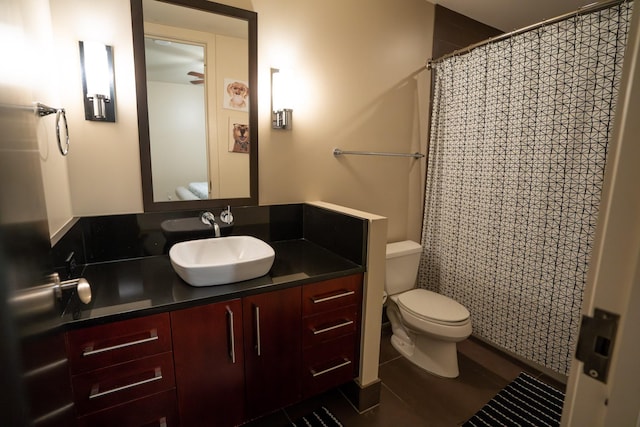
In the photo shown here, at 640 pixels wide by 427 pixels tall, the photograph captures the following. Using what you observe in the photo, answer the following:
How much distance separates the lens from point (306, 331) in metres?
1.47

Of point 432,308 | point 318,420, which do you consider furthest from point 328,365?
point 432,308

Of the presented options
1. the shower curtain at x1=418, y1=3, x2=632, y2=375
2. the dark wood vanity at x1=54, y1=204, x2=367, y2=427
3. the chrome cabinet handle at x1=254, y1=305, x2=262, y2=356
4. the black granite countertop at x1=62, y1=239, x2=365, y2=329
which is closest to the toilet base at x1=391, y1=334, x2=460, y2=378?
the shower curtain at x1=418, y1=3, x2=632, y2=375

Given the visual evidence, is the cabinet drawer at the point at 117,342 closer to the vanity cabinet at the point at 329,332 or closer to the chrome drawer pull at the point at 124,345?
the chrome drawer pull at the point at 124,345

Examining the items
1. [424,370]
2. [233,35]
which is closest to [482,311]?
[424,370]

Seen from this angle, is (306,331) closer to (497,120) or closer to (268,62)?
(268,62)

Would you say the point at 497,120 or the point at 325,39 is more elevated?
the point at 325,39

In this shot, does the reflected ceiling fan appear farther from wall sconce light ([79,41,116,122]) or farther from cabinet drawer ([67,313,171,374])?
cabinet drawer ([67,313,171,374])

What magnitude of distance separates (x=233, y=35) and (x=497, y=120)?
1.67m

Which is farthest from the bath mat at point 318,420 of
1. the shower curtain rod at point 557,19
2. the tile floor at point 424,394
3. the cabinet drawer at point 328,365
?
the shower curtain rod at point 557,19

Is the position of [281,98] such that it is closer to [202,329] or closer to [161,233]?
[161,233]

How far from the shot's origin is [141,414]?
117 centimetres

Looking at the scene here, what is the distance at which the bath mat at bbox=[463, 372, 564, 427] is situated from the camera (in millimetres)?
1601

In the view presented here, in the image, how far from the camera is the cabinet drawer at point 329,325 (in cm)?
148

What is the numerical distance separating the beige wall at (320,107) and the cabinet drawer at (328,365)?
87 cm
